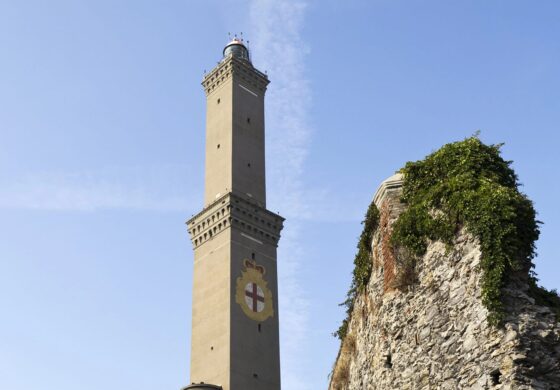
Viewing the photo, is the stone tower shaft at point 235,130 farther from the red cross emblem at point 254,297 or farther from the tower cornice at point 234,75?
the red cross emblem at point 254,297

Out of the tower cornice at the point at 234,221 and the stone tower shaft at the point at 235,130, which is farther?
the stone tower shaft at the point at 235,130

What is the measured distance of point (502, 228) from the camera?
10.8 m

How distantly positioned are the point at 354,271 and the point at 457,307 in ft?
11.9

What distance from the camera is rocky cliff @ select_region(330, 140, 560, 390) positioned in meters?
10.0

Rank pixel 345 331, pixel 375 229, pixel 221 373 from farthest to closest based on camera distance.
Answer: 1. pixel 221 373
2. pixel 345 331
3. pixel 375 229

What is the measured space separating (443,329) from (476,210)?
1589 millimetres

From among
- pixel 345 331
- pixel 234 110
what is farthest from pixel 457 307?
pixel 234 110

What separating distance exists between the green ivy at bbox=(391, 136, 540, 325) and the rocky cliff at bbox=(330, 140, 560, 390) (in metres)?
0.12

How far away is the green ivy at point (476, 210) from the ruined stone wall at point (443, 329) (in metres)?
0.17

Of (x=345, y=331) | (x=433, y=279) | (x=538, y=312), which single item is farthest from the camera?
(x=345, y=331)

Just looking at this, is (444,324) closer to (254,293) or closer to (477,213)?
(477,213)

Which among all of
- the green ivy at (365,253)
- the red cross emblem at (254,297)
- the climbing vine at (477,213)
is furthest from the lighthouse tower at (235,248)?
the climbing vine at (477,213)

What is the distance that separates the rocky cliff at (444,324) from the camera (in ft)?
32.8

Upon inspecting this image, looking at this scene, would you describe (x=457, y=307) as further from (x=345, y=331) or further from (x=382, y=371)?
(x=345, y=331)
